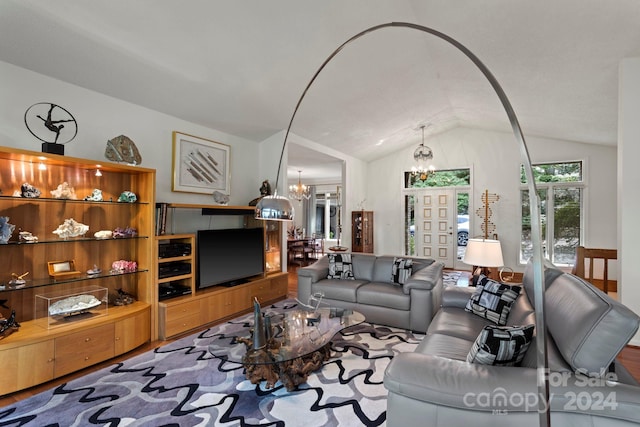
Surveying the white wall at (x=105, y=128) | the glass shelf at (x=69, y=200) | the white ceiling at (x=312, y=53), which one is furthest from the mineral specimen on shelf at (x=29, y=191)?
the white ceiling at (x=312, y=53)

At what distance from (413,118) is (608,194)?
3.92 meters

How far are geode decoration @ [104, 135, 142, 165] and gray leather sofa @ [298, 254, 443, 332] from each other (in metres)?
2.39

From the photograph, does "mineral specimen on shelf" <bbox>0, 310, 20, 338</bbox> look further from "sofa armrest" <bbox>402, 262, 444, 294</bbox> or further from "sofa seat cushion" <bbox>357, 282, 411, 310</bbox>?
"sofa armrest" <bbox>402, 262, 444, 294</bbox>

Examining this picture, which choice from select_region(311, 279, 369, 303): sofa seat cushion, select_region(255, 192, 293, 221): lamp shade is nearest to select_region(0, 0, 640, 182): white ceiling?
select_region(255, 192, 293, 221): lamp shade

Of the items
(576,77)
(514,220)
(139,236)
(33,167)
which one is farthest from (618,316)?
(514,220)

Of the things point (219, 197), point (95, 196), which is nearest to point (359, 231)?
point (219, 197)

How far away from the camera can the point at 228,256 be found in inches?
159

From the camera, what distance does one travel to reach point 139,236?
127 inches

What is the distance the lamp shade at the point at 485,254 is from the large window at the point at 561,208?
3.95 m

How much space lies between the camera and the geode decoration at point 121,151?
9.87 feet

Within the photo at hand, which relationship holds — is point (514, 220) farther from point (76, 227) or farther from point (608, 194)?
point (76, 227)

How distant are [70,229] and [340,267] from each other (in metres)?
3.06

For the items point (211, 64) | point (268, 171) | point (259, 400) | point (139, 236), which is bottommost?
point (259, 400)

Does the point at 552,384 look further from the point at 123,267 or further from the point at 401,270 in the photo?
the point at 123,267
